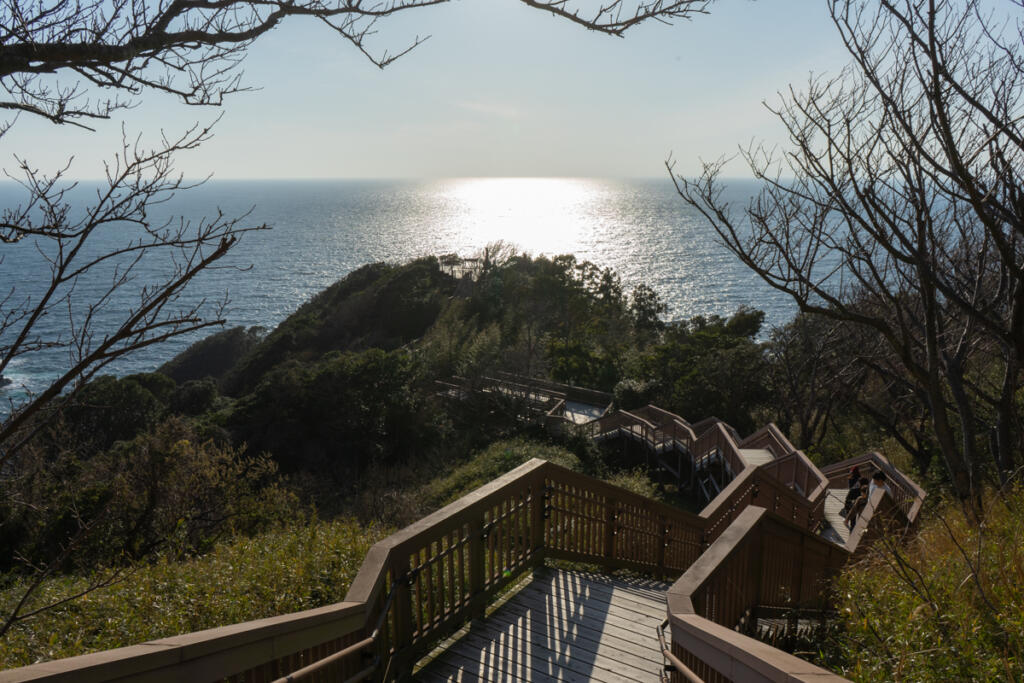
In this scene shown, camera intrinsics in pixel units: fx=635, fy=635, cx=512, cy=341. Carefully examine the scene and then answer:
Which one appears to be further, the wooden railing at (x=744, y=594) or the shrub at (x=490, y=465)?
the shrub at (x=490, y=465)

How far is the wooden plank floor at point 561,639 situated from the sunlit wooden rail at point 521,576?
0.18 metres

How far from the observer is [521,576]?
19.2 ft

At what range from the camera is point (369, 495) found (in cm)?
2028

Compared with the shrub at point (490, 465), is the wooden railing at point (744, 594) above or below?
above

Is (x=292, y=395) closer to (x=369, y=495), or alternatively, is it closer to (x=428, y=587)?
(x=369, y=495)

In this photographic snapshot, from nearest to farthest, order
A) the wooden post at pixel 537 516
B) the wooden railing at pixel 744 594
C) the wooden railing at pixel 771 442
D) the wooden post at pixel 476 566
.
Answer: the wooden railing at pixel 744 594 < the wooden post at pixel 476 566 < the wooden post at pixel 537 516 < the wooden railing at pixel 771 442

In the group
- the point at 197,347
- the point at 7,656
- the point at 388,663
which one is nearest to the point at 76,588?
the point at 7,656

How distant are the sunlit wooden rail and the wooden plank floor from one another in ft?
0.58

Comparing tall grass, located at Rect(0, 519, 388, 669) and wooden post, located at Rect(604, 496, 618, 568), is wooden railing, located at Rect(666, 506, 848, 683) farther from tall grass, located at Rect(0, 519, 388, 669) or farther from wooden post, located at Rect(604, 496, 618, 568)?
tall grass, located at Rect(0, 519, 388, 669)

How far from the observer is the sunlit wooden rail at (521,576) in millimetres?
2453

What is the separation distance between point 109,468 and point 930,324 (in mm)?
17086

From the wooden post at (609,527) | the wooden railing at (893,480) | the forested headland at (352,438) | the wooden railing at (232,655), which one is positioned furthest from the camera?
A: the wooden railing at (893,480)

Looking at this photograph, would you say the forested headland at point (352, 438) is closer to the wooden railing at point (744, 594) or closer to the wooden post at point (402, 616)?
the wooden railing at point (744, 594)

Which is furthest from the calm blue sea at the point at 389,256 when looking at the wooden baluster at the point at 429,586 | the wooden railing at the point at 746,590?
the wooden railing at the point at 746,590
